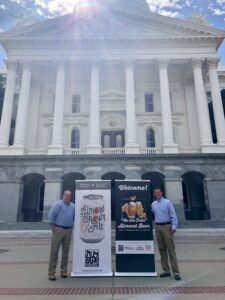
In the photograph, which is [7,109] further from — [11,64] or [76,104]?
[76,104]

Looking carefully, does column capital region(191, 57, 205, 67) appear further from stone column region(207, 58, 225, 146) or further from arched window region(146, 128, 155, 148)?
arched window region(146, 128, 155, 148)

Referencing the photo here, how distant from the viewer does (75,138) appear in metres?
30.9

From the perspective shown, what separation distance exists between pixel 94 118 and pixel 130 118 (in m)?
3.66

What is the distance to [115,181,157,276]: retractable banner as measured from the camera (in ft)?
24.5

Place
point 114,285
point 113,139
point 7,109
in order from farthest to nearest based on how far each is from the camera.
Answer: point 113,139, point 7,109, point 114,285

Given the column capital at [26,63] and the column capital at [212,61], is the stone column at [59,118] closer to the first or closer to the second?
the column capital at [26,63]

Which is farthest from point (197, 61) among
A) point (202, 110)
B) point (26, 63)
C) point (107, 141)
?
point (26, 63)

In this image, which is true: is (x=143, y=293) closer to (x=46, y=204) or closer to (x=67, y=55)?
(x=46, y=204)

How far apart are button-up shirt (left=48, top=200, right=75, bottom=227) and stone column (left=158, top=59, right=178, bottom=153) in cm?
1907

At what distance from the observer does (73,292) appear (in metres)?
6.01

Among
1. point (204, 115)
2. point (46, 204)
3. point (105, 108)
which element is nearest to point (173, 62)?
point (204, 115)

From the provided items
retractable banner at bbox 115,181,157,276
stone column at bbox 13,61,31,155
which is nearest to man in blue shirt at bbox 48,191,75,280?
retractable banner at bbox 115,181,157,276

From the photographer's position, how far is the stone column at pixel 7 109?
26297 mm

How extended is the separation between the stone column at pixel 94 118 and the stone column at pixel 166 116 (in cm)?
662
